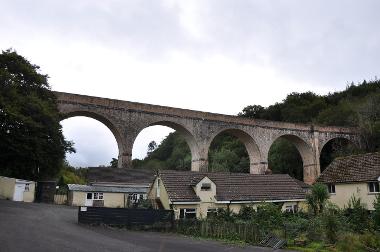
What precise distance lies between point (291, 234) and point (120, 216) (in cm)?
744

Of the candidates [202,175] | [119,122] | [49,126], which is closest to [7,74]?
[49,126]

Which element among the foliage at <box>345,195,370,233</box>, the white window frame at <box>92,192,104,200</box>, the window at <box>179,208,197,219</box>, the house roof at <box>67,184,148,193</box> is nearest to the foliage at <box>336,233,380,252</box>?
the foliage at <box>345,195,370,233</box>

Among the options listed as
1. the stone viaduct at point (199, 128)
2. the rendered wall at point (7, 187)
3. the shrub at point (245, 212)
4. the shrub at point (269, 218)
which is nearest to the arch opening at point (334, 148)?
the stone viaduct at point (199, 128)

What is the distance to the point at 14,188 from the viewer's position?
80.3 feet

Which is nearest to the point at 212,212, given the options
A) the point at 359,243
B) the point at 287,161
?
the point at 359,243

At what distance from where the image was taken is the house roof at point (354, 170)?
22.0 m

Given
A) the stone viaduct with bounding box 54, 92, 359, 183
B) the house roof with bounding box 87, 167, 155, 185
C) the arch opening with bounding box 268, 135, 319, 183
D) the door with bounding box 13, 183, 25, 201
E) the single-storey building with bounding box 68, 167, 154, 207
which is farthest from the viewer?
the arch opening with bounding box 268, 135, 319, 183

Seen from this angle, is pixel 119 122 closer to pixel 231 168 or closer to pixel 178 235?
pixel 178 235

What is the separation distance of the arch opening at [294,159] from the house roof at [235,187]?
16.3 metres

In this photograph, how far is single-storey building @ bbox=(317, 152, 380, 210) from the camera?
21.7 meters

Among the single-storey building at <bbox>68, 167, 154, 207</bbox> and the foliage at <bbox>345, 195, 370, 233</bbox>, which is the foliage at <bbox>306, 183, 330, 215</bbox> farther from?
the single-storey building at <bbox>68, 167, 154, 207</bbox>

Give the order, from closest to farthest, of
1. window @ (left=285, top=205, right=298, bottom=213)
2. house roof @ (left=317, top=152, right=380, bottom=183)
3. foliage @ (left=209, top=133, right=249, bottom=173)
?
window @ (left=285, top=205, right=298, bottom=213) < house roof @ (left=317, top=152, right=380, bottom=183) < foliage @ (left=209, top=133, right=249, bottom=173)

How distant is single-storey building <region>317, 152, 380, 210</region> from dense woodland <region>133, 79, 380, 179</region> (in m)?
13.1

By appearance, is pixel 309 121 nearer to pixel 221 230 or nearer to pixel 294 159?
pixel 294 159
